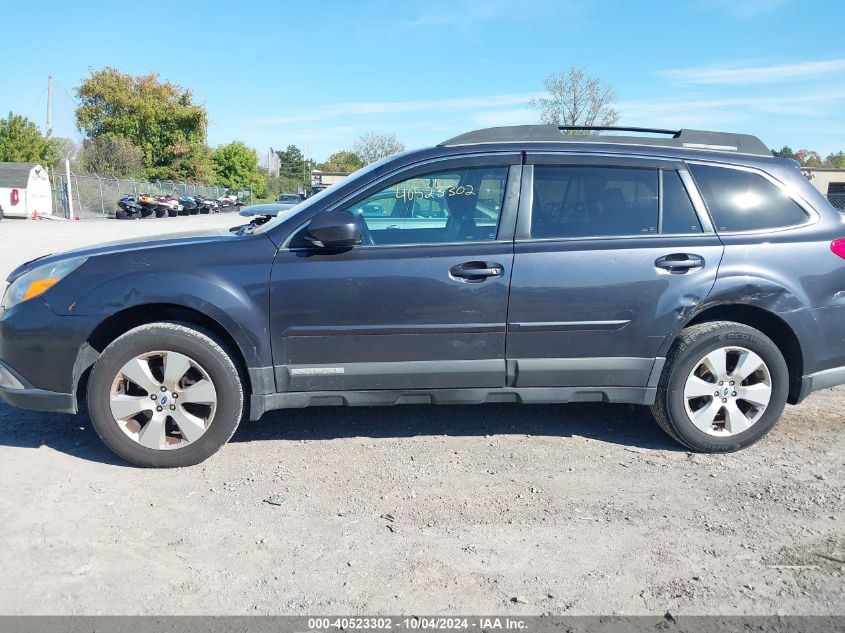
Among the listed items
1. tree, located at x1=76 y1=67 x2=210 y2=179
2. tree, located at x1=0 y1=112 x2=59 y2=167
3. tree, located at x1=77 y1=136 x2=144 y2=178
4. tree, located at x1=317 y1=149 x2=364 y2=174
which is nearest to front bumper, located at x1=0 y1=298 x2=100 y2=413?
tree, located at x1=0 y1=112 x2=59 y2=167

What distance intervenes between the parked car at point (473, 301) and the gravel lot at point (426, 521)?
36 centimetres

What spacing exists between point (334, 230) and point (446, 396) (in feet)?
3.78

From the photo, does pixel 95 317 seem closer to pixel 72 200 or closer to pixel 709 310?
pixel 709 310

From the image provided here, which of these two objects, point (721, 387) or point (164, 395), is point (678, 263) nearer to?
point (721, 387)

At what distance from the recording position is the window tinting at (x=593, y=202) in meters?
4.13

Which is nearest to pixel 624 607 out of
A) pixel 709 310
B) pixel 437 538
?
pixel 437 538

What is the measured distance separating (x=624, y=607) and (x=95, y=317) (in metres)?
3.03

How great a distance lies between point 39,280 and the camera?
3.93 meters

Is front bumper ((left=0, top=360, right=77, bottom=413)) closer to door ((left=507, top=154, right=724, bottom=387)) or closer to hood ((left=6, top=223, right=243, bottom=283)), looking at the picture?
hood ((left=6, top=223, right=243, bottom=283))

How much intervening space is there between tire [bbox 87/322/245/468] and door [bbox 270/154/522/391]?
0.34m

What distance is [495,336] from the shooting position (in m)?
4.02

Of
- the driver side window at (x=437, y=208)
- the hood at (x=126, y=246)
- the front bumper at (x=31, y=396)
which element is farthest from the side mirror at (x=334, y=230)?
the front bumper at (x=31, y=396)

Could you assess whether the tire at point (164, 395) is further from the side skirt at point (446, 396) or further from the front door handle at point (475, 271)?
the front door handle at point (475, 271)

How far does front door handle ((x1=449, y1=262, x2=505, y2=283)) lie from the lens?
3973 mm
